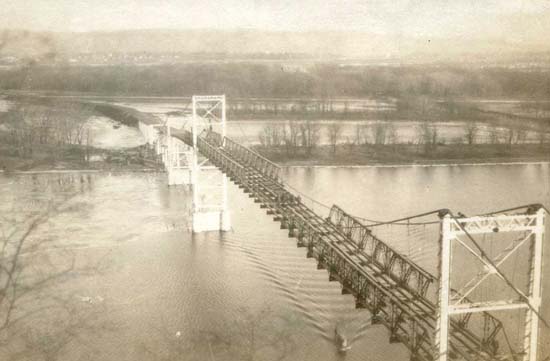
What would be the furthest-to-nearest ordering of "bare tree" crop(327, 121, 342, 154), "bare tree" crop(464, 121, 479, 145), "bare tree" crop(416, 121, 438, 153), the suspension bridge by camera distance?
"bare tree" crop(327, 121, 342, 154) < "bare tree" crop(416, 121, 438, 153) < "bare tree" crop(464, 121, 479, 145) < the suspension bridge

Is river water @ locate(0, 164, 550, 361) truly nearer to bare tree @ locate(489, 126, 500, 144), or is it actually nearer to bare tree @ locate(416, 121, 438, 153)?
bare tree @ locate(489, 126, 500, 144)

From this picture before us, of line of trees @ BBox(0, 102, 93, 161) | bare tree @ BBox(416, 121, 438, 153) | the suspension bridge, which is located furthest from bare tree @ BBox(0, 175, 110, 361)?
bare tree @ BBox(416, 121, 438, 153)

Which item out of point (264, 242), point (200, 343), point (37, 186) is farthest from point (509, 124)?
point (37, 186)

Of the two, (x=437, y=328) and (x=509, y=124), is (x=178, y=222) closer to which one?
(x=509, y=124)

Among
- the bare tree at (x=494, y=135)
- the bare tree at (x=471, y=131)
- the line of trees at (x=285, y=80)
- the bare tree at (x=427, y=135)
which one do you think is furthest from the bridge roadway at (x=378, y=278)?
the bare tree at (x=427, y=135)

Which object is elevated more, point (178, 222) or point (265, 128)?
point (265, 128)

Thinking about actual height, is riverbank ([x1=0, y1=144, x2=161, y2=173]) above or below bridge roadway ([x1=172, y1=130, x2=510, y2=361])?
above
